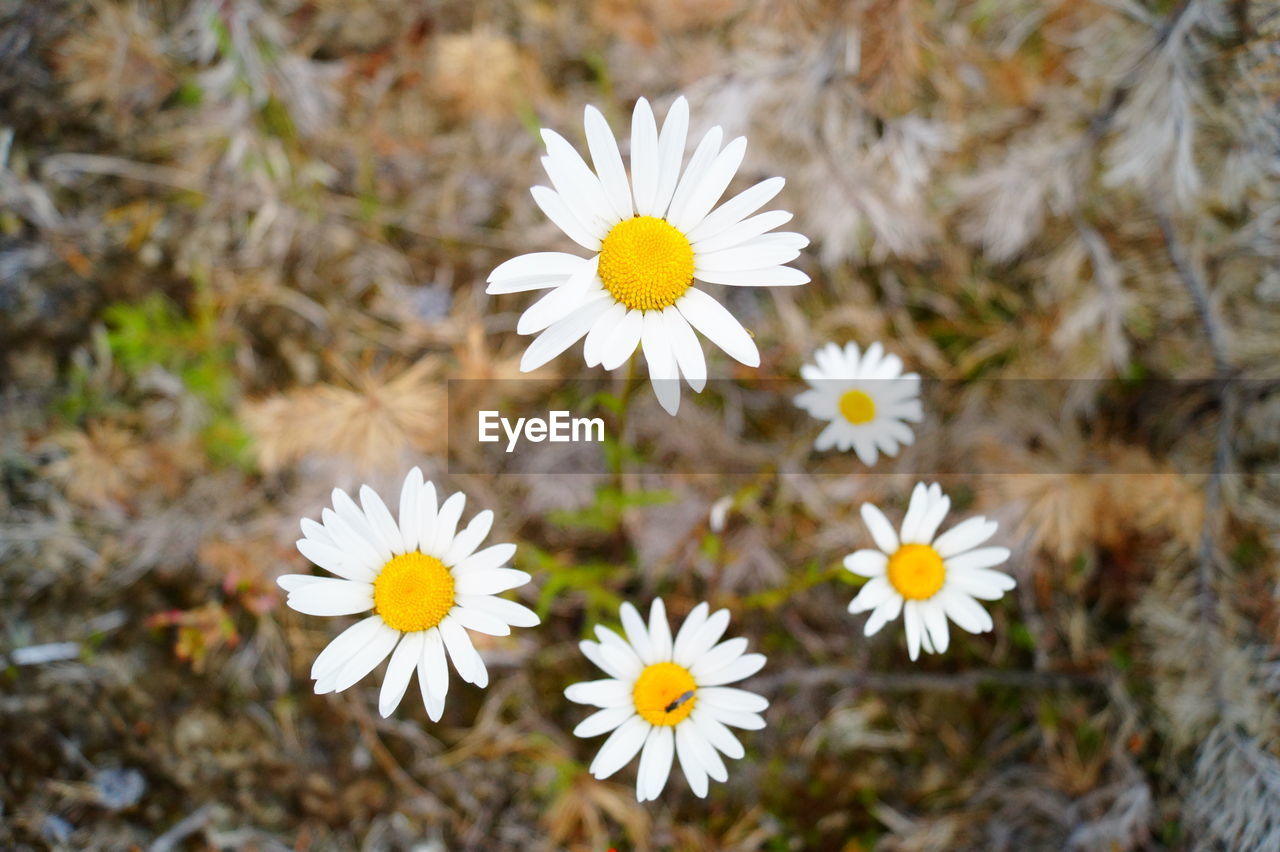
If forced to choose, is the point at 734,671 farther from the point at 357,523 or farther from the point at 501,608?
the point at 357,523

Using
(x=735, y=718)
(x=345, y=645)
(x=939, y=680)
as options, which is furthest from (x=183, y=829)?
(x=939, y=680)

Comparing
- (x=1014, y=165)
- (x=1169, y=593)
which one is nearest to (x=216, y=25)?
(x=1014, y=165)

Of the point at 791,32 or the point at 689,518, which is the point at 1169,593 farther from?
the point at 791,32

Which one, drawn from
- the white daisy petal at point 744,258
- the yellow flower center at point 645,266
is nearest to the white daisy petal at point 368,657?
the yellow flower center at point 645,266

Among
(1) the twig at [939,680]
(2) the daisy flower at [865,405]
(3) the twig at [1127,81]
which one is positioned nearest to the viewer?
(2) the daisy flower at [865,405]

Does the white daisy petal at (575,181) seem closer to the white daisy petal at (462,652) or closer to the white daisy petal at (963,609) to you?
the white daisy petal at (462,652)

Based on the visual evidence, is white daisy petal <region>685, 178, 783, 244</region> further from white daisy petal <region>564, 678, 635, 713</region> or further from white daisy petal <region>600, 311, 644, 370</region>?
white daisy petal <region>564, 678, 635, 713</region>
